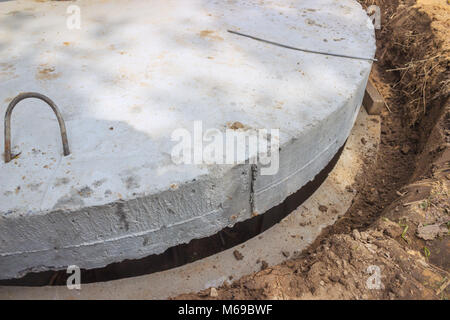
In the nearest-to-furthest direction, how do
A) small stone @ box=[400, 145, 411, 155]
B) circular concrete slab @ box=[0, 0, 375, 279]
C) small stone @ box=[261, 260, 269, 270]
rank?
1. circular concrete slab @ box=[0, 0, 375, 279]
2. small stone @ box=[261, 260, 269, 270]
3. small stone @ box=[400, 145, 411, 155]

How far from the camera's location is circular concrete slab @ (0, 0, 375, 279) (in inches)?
72.4

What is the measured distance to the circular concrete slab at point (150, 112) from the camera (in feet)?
6.03

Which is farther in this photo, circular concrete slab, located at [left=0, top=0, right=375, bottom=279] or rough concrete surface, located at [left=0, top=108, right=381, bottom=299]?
rough concrete surface, located at [left=0, top=108, right=381, bottom=299]

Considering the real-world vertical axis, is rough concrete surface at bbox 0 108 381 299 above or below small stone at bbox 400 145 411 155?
below

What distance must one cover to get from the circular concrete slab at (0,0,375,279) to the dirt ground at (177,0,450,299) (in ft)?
1.45

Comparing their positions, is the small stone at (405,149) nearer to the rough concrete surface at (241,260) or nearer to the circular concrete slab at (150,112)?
the rough concrete surface at (241,260)

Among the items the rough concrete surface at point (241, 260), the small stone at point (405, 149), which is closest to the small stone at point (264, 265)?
the rough concrete surface at point (241, 260)

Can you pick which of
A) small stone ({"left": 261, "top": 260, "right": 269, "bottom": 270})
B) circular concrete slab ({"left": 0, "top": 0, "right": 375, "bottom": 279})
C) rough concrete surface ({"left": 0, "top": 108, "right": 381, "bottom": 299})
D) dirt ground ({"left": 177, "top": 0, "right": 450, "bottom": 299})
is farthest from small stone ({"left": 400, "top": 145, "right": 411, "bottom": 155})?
small stone ({"left": 261, "top": 260, "right": 269, "bottom": 270})

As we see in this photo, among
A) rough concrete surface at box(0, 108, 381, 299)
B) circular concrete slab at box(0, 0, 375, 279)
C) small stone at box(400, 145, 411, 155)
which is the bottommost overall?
rough concrete surface at box(0, 108, 381, 299)

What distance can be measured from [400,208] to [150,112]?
1.71 metres

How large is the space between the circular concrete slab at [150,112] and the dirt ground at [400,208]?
441mm

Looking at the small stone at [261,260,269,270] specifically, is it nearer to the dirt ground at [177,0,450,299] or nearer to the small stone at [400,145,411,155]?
the dirt ground at [177,0,450,299]
